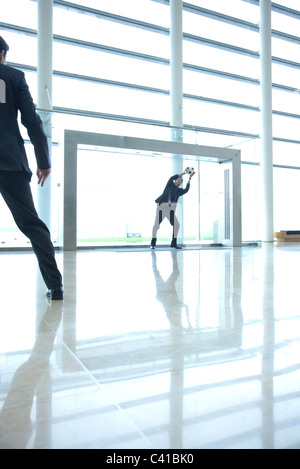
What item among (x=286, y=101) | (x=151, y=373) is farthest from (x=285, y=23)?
(x=151, y=373)

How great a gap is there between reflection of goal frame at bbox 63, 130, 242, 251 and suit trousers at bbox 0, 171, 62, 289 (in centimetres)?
626

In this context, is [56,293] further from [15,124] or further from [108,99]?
[108,99]

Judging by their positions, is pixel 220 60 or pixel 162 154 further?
pixel 220 60

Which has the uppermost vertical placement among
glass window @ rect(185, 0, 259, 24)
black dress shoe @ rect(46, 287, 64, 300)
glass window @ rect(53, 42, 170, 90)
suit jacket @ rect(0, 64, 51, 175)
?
glass window @ rect(185, 0, 259, 24)

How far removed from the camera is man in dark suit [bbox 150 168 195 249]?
9828 mm

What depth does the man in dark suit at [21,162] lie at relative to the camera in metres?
2.49

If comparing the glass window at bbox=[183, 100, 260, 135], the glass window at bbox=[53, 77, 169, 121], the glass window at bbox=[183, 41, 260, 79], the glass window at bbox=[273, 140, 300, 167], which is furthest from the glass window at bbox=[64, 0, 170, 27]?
the glass window at bbox=[273, 140, 300, 167]

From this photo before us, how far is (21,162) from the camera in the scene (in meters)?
2.50

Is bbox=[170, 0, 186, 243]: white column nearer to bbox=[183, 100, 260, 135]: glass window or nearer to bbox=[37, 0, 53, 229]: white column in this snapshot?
bbox=[183, 100, 260, 135]: glass window

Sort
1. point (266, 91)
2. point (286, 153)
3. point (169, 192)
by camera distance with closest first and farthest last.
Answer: point (169, 192)
point (266, 91)
point (286, 153)

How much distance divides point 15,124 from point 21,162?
29cm

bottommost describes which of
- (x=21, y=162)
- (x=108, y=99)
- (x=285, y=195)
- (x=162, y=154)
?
(x=21, y=162)
